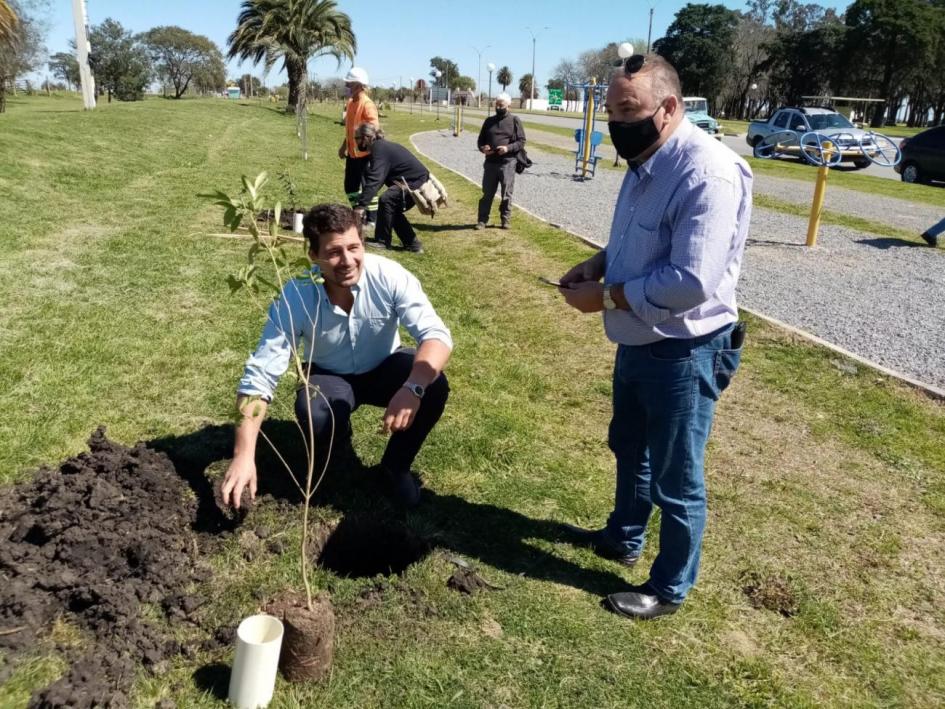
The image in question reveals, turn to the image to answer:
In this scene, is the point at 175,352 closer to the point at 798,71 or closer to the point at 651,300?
the point at 651,300

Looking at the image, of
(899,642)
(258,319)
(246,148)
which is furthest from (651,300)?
(246,148)

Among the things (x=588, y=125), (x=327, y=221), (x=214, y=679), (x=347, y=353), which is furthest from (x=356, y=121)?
(x=588, y=125)

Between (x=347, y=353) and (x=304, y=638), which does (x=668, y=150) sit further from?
(x=304, y=638)

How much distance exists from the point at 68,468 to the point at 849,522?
3692 millimetres

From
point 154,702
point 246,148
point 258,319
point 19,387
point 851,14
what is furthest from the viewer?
point 851,14

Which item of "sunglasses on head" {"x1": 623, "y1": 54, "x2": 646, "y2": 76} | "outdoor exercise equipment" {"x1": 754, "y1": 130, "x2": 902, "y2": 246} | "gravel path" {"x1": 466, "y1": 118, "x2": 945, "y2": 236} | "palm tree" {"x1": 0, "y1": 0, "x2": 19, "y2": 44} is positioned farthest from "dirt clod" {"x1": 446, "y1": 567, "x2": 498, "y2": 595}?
"palm tree" {"x1": 0, "y1": 0, "x2": 19, "y2": 44}

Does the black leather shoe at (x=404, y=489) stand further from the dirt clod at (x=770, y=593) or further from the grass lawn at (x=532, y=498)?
the dirt clod at (x=770, y=593)

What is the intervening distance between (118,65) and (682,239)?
57.4 m

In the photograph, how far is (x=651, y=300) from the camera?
2328 millimetres

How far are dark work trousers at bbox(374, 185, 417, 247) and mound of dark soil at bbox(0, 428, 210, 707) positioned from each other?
5.63m

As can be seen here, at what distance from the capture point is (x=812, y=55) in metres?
61.2

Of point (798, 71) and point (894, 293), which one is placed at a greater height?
point (798, 71)

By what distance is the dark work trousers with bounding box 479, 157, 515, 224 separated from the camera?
9.79 metres

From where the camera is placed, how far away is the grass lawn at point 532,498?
255 centimetres
